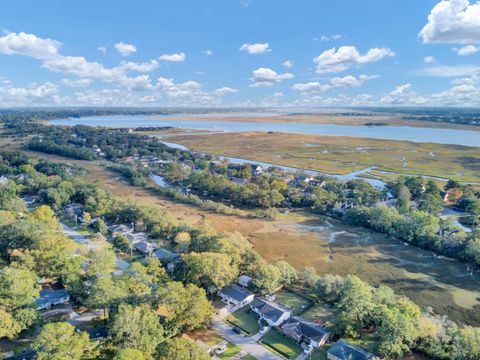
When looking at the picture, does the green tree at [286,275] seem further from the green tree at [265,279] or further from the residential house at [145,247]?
the residential house at [145,247]

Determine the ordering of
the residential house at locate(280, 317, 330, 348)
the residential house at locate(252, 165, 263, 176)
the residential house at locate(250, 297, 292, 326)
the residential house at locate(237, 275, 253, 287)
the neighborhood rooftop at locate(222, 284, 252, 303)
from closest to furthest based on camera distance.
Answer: the residential house at locate(280, 317, 330, 348)
the residential house at locate(250, 297, 292, 326)
the neighborhood rooftop at locate(222, 284, 252, 303)
the residential house at locate(237, 275, 253, 287)
the residential house at locate(252, 165, 263, 176)

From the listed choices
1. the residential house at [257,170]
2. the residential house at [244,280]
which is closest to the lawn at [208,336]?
the residential house at [244,280]

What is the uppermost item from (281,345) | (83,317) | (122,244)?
(122,244)

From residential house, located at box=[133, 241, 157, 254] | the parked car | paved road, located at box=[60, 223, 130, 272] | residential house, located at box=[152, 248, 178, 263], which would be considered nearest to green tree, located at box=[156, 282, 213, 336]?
the parked car

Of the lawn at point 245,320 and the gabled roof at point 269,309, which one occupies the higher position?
the gabled roof at point 269,309

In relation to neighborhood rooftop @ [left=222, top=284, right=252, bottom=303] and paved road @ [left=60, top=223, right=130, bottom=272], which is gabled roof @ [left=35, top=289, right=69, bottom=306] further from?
neighborhood rooftop @ [left=222, top=284, right=252, bottom=303]

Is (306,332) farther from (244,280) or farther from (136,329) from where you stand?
(136,329)

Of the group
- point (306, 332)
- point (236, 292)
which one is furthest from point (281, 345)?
point (236, 292)
